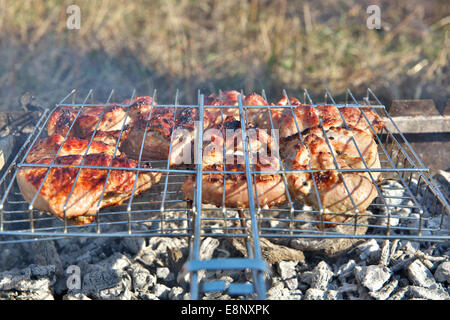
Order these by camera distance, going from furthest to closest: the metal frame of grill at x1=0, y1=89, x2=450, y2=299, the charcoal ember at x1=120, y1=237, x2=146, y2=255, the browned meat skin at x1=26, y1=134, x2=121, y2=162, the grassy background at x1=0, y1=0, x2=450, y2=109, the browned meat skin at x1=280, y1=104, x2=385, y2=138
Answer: the grassy background at x1=0, y1=0, x2=450, y2=109 < the browned meat skin at x1=280, y1=104, x2=385, y2=138 < the charcoal ember at x1=120, y1=237, x2=146, y2=255 < the browned meat skin at x1=26, y1=134, x2=121, y2=162 < the metal frame of grill at x1=0, y1=89, x2=450, y2=299

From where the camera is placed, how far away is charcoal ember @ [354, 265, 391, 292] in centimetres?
293

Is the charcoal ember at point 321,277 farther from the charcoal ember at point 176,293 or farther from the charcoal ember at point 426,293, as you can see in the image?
the charcoal ember at point 176,293

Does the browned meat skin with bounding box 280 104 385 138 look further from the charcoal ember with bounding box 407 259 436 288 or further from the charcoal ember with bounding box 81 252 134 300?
the charcoal ember with bounding box 81 252 134 300

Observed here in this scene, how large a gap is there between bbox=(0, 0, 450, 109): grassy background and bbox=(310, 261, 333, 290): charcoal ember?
3.10m

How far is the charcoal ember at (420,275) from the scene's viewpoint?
2975 millimetres

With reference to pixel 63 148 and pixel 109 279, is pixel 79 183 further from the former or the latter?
pixel 109 279

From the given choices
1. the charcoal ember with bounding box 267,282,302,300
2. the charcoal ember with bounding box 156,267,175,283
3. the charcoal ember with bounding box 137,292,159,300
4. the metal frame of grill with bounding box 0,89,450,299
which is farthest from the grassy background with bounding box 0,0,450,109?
the charcoal ember with bounding box 267,282,302,300

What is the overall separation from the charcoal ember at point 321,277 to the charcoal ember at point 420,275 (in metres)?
0.56

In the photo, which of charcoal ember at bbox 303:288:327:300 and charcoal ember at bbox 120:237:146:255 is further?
charcoal ember at bbox 120:237:146:255

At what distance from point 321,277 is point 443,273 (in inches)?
34.3

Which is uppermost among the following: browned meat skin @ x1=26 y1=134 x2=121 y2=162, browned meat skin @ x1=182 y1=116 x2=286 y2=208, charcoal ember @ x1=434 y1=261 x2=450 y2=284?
browned meat skin @ x1=26 y1=134 x2=121 y2=162

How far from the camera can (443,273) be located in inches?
119
